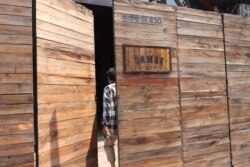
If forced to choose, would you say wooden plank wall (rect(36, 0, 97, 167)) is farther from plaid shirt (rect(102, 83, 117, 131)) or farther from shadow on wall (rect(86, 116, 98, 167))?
plaid shirt (rect(102, 83, 117, 131))

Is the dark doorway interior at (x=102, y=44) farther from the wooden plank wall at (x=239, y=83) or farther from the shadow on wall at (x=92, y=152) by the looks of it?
the shadow on wall at (x=92, y=152)

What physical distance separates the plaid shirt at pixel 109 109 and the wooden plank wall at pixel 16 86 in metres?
1.39

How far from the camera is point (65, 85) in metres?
4.20

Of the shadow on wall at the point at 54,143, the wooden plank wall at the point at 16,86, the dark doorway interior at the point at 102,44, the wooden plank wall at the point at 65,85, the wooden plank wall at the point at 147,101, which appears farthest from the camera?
the dark doorway interior at the point at 102,44

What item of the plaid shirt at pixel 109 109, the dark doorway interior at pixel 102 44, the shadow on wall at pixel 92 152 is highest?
the dark doorway interior at pixel 102 44

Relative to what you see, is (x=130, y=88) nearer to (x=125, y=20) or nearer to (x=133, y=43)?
(x=133, y=43)

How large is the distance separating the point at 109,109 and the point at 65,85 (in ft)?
2.56

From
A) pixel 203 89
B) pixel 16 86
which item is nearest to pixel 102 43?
pixel 203 89

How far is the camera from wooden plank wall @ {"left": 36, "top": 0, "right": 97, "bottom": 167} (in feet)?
12.4

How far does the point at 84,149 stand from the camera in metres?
4.58

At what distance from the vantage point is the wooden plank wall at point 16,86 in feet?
11.0

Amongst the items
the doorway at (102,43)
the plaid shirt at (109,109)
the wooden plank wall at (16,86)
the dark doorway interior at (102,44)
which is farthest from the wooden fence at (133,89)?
the dark doorway interior at (102,44)

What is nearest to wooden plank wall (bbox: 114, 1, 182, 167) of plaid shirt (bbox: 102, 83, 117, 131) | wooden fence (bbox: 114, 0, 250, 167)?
wooden fence (bbox: 114, 0, 250, 167)

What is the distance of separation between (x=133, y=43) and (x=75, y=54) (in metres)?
0.75
